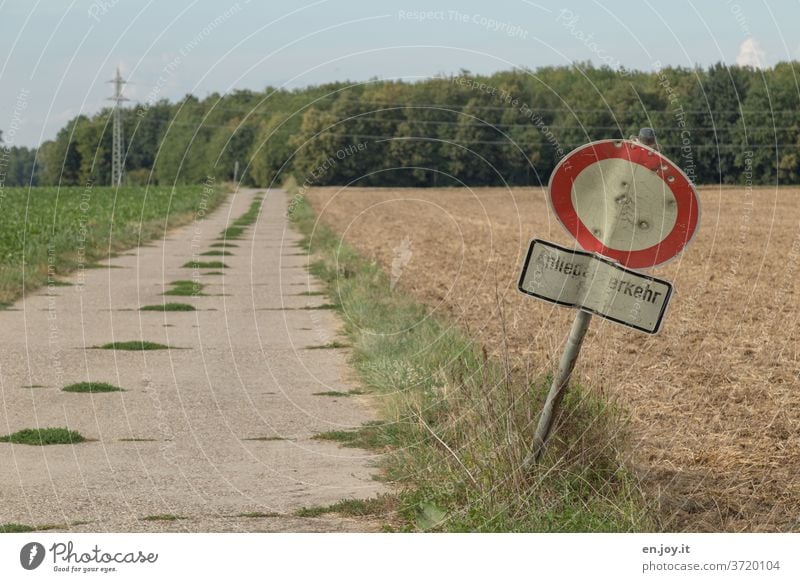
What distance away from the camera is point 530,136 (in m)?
39.7

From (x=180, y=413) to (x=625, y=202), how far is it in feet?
14.1

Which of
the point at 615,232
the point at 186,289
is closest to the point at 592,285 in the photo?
the point at 615,232

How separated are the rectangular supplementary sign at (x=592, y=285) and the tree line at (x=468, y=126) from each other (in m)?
12.1

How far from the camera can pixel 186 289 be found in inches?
632

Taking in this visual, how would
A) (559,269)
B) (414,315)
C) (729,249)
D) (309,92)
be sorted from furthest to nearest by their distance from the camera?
(729,249)
(309,92)
(414,315)
(559,269)

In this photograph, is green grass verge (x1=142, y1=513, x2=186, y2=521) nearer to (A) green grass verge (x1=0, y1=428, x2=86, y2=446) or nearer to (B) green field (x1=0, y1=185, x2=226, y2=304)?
(A) green grass verge (x1=0, y1=428, x2=86, y2=446)

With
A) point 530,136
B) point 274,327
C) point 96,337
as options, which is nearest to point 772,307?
point 274,327

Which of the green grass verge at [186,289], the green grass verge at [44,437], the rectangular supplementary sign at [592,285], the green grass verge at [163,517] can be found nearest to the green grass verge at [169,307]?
the green grass verge at [186,289]

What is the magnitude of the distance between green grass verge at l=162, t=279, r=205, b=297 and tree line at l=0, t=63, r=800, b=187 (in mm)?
2099

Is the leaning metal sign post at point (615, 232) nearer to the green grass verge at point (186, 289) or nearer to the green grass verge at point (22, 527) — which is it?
the green grass verge at point (22, 527)

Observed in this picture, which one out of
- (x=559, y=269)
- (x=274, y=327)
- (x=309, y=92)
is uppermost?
(x=309, y=92)
